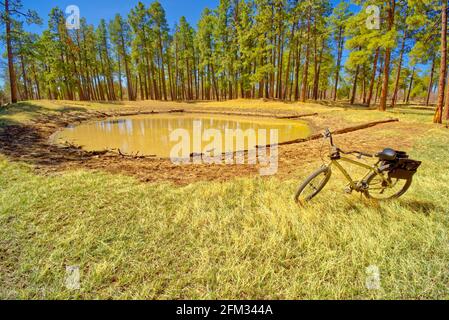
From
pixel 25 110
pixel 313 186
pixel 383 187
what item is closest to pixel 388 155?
pixel 383 187

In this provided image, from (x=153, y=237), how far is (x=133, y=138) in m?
8.28

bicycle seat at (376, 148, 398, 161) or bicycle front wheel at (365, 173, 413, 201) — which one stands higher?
bicycle seat at (376, 148, 398, 161)

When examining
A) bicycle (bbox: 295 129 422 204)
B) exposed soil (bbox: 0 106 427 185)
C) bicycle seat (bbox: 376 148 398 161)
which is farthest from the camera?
exposed soil (bbox: 0 106 427 185)

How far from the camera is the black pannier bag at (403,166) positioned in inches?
119

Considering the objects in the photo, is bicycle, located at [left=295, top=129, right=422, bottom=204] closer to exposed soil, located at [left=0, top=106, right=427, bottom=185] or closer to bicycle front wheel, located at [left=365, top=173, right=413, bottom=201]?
bicycle front wheel, located at [left=365, top=173, right=413, bottom=201]

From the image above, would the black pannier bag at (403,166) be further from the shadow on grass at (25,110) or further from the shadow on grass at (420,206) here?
the shadow on grass at (25,110)

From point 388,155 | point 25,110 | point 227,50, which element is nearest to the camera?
point 388,155

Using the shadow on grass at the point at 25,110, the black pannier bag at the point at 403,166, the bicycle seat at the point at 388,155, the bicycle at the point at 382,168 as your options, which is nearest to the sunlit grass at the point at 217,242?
the bicycle at the point at 382,168

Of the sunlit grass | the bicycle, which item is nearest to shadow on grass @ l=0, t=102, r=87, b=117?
the sunlit grass

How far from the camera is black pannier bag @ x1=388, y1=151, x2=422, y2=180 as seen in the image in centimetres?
303

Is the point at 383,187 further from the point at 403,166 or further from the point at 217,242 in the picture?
the point at 217,242

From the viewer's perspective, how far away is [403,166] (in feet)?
10.1

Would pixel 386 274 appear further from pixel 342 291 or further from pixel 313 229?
pixel 313 229
